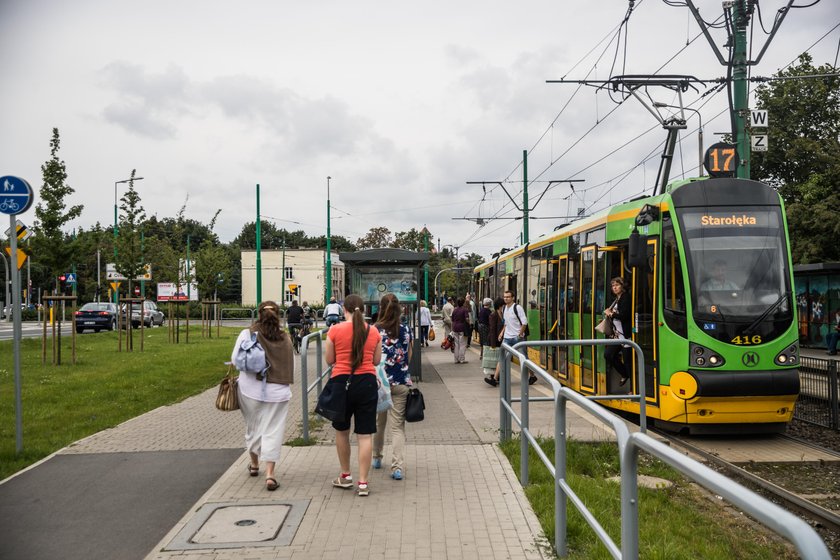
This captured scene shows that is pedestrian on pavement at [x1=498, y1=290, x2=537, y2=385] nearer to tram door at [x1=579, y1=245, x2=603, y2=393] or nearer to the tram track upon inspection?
tram door at [x1=579, y1=245, x2=603, y2=393]

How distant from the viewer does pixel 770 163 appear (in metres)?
37.7

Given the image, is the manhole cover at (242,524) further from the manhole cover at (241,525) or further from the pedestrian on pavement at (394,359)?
the pedestrian on pavement at (394,359)

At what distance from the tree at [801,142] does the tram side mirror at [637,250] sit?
22.8m

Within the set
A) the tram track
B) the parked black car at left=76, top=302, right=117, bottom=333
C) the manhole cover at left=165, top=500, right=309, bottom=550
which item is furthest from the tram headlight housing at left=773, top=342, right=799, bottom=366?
the parked black car at left=76, top=302, right=117, bottom=333

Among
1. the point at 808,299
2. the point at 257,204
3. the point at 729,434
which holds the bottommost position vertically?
the point at 729,434

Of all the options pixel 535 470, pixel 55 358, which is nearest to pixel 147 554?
pixel 535 470

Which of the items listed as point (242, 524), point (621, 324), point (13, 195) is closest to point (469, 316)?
point (621, 324)

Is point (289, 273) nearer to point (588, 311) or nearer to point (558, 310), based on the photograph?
point (558, 310)

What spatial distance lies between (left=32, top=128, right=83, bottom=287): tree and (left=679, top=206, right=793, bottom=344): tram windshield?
15.2m

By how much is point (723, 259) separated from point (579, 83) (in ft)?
27.0

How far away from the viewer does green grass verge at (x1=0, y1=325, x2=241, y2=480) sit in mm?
9641

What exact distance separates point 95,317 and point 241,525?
115 ft

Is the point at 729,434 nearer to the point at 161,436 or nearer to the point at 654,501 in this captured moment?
the point at 654,501

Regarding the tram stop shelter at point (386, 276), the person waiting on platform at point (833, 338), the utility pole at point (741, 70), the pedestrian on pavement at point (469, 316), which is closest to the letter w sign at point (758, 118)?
the utility pole at point (741, 70)
